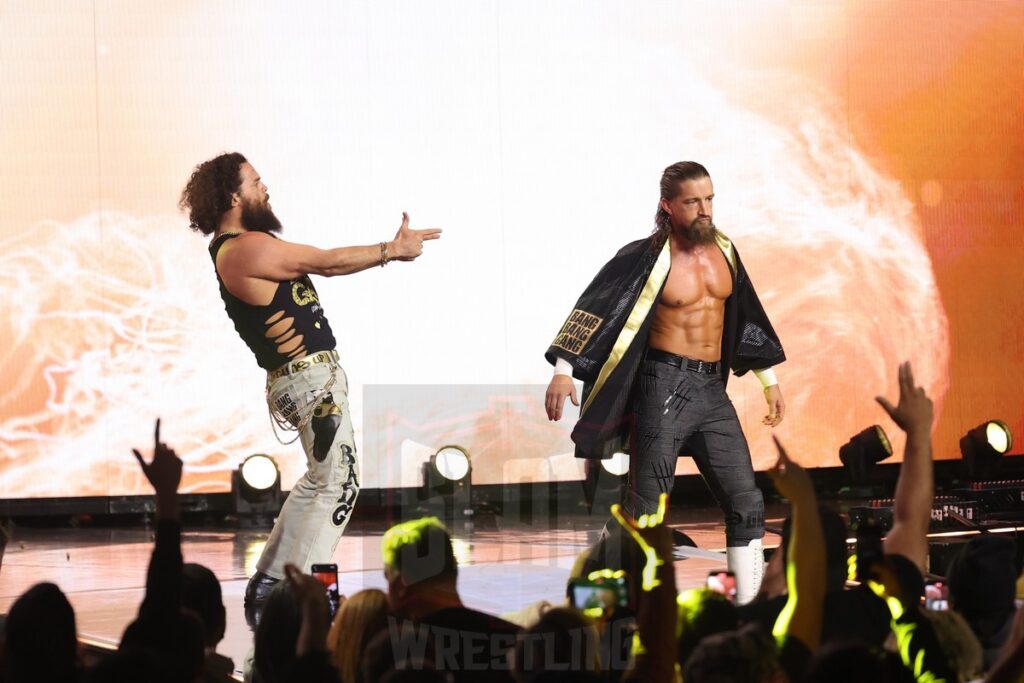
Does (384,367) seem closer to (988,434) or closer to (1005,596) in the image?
(988,434)

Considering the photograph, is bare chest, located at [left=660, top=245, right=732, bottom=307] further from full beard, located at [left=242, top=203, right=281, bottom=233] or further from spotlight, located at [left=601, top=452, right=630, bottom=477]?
spotlight, located at [left=601, top=452, right=630, bottom=477]

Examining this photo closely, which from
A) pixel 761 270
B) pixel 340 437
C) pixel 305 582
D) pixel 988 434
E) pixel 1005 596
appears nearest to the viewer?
pixel 305 582

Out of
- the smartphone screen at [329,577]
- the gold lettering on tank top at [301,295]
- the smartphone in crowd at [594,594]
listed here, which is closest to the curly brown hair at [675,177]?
the gold lettering on tank top at [301,295]

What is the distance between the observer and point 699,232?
5102 millimetres

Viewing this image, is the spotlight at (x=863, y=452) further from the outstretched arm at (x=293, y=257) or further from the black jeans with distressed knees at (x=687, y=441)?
the outstretched arm at (x=293, y=257)

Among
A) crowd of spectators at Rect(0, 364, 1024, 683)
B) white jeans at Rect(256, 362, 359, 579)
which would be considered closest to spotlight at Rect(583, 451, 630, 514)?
white jeans at Rect(256, 362, 359, 579)

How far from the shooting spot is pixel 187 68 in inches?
314

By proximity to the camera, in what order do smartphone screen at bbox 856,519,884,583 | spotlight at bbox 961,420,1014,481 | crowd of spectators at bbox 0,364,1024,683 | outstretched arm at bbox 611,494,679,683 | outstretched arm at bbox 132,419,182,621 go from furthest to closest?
spotlight at bbox 961,420,1014,481, smartphone screen at bbox 856,519,884,583, outstretched arm at bbox 132,419,182,621, outstretched arm at bbox 611,494,679,683, crowd of spectators at bbox 0,364,1024,683

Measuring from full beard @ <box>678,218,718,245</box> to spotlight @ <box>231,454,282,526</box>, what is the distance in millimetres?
3486

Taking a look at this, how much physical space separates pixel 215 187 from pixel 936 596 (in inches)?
113

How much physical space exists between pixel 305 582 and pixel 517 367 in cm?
560

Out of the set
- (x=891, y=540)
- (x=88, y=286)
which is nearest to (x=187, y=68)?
(x=88, y=286)

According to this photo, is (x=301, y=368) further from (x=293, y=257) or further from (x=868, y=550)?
(x=868, y=550)

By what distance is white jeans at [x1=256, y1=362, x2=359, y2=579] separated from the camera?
4.78 metres
